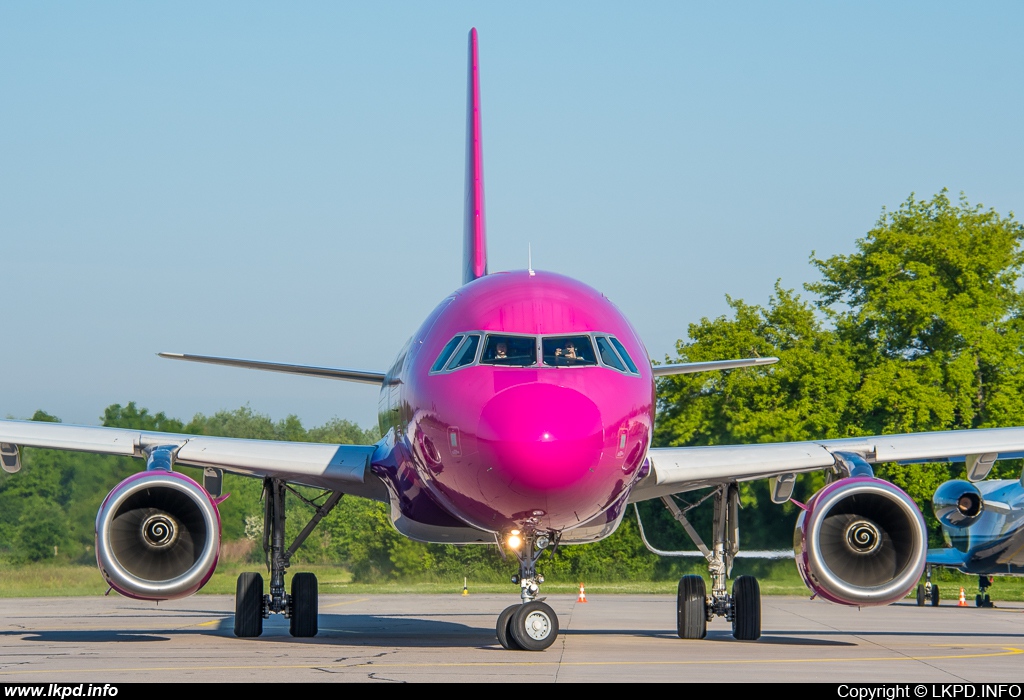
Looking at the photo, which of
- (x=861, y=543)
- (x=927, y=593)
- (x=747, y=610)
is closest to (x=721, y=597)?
(x=747, y=610)

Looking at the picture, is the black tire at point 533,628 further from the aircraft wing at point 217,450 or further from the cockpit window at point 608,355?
the aircraft wing at point 217,450

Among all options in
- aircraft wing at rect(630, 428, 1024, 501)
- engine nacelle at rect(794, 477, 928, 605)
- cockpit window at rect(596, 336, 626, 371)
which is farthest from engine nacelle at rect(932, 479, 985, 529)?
cockpit window at rect(596, 336, 626, 371)

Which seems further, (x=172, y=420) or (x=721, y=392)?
(x=721, y=392)

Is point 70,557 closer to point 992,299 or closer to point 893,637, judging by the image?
point 893,637

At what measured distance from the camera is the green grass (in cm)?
3338

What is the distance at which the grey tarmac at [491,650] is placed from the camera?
10.3 metres

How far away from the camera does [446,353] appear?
11.8 metres

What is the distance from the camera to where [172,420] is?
41031 millimetres

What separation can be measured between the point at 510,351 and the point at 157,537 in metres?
4.78

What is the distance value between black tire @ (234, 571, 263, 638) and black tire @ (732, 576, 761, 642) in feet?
19.2
